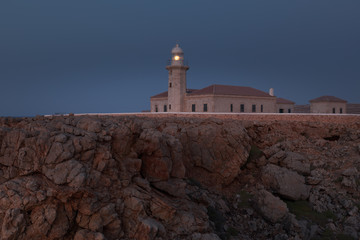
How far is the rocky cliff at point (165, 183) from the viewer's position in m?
10.2

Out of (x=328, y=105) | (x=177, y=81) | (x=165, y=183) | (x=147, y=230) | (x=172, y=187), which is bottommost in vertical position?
(x=147, y=230)

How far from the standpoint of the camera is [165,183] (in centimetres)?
1277

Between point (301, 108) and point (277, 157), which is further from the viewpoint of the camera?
point (301, 108)

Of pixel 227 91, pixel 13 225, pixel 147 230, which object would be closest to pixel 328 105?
pixel 227 91

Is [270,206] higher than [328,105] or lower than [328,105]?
lower

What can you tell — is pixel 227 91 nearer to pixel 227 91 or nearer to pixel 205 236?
pixel 227 91

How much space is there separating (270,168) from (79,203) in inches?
443

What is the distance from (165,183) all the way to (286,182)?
25.4 feet

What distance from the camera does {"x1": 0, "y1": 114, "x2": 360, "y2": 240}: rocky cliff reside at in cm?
1019

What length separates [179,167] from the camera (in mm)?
13719

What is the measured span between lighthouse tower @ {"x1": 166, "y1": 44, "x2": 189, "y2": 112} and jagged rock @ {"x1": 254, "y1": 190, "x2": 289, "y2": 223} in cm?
1977

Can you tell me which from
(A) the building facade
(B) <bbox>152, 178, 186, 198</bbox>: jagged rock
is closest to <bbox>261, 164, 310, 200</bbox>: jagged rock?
(B) <bbox>152, 178, 186, 198</bbox>: jagged rock

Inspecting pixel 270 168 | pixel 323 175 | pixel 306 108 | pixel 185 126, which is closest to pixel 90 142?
pixel 185 126

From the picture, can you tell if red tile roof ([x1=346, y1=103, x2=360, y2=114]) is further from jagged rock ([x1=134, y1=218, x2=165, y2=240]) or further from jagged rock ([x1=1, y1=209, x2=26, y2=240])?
jagged rock ([x1=1, y1=209, x2=26, y2=240])
